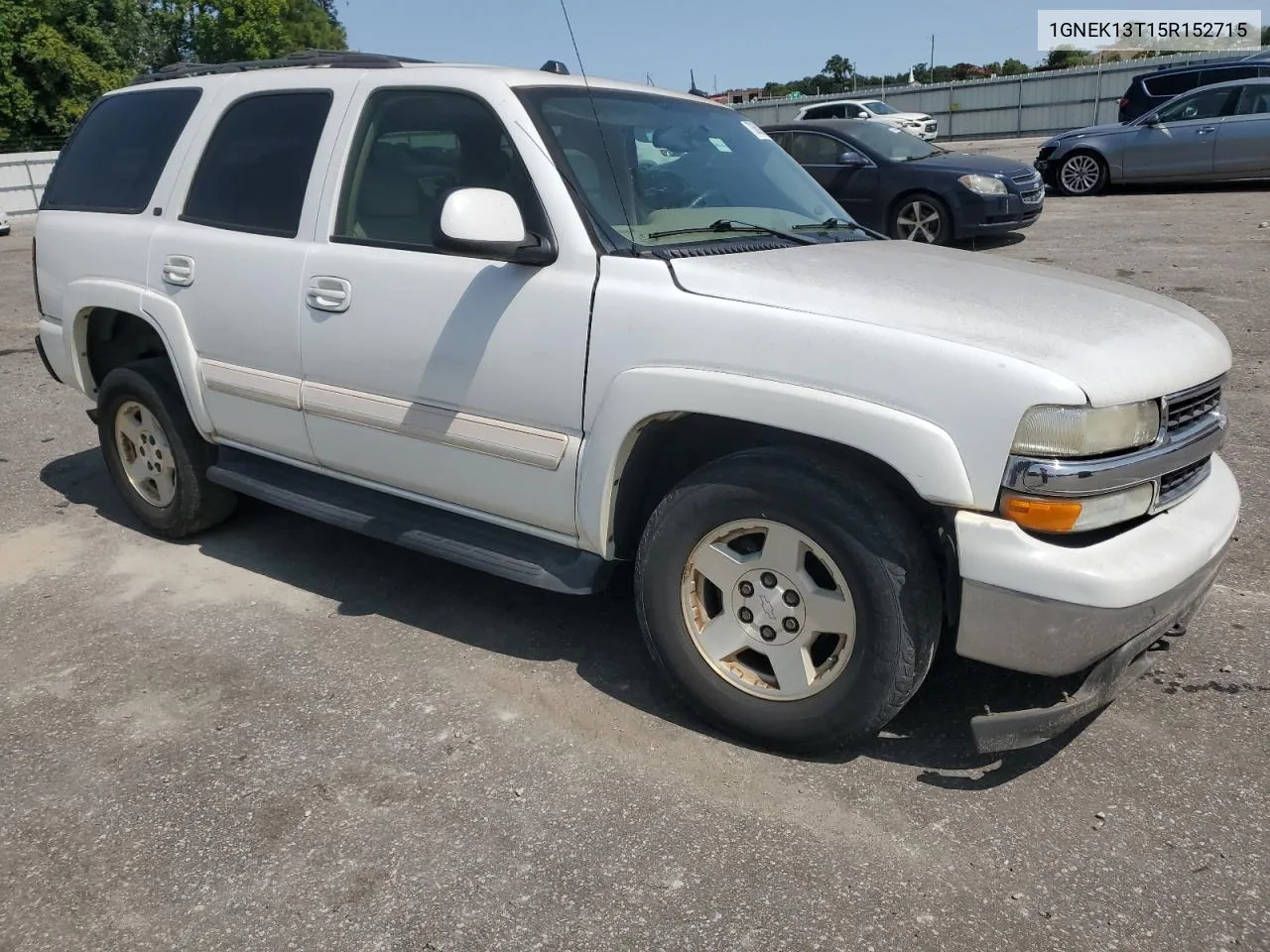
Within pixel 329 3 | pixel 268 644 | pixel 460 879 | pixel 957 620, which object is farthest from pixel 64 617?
pixel 329 3

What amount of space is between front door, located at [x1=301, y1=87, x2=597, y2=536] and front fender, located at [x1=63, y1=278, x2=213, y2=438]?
735mm

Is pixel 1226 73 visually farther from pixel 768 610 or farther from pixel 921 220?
pixel 768 610

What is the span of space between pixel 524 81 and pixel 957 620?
224 cm

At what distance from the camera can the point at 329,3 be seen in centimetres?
6894

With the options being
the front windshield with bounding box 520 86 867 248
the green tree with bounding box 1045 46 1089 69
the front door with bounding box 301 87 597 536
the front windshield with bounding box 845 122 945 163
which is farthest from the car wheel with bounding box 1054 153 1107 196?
the green tree with bounding box 1045 46 1089 69

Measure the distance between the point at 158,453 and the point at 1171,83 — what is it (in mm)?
18983

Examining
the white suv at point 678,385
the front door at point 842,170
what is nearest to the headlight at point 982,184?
the front door at point 842,170

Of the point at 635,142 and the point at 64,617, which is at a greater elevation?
the point at 635,142

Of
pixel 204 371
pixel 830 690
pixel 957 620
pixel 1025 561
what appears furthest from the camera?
pixel 204 371

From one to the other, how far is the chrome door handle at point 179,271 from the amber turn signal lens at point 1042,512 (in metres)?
3.28

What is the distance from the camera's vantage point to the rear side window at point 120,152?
4598 mm

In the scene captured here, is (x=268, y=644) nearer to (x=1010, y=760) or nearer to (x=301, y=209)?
(x=301, y=209)

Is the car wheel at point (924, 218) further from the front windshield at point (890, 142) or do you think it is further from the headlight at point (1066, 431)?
the headlight at point (1066, 431)

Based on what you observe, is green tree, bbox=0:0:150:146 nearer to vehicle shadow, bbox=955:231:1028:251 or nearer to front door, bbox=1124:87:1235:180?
vehicle shadow, bbox=955:231:1028:251
